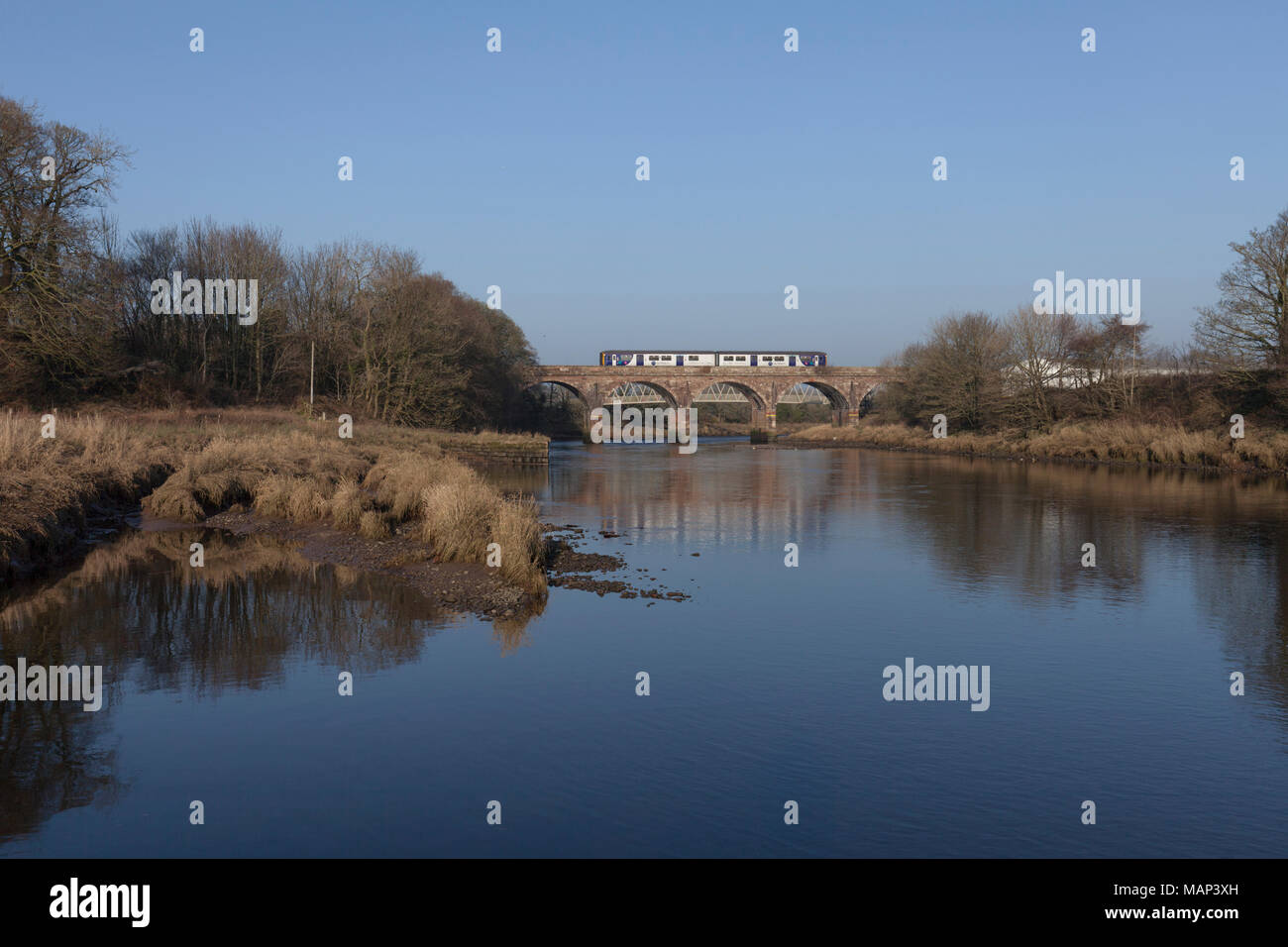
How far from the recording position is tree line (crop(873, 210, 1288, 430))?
45.4 meters

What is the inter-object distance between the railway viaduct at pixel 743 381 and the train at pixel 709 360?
2.97 feet

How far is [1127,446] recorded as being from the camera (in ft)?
165

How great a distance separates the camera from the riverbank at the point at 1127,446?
1677 inches

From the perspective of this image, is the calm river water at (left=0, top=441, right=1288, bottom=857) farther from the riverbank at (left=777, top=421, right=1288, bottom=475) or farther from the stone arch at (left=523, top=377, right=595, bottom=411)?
the stone arch at (left=523, top=377, right=595, bottom=411)

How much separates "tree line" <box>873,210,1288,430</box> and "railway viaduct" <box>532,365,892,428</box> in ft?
50.7

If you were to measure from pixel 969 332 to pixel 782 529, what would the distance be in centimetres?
4834

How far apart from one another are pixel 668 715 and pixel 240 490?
62.5ft

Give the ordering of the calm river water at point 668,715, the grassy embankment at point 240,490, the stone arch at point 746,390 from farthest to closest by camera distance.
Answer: the stone arch at point 746,390, the grassy embankment at point 240,490, the calm river water at point 668,715

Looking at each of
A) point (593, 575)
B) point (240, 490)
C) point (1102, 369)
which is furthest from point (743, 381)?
point (593, 575)

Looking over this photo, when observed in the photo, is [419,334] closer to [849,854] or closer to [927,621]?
[927,621]
